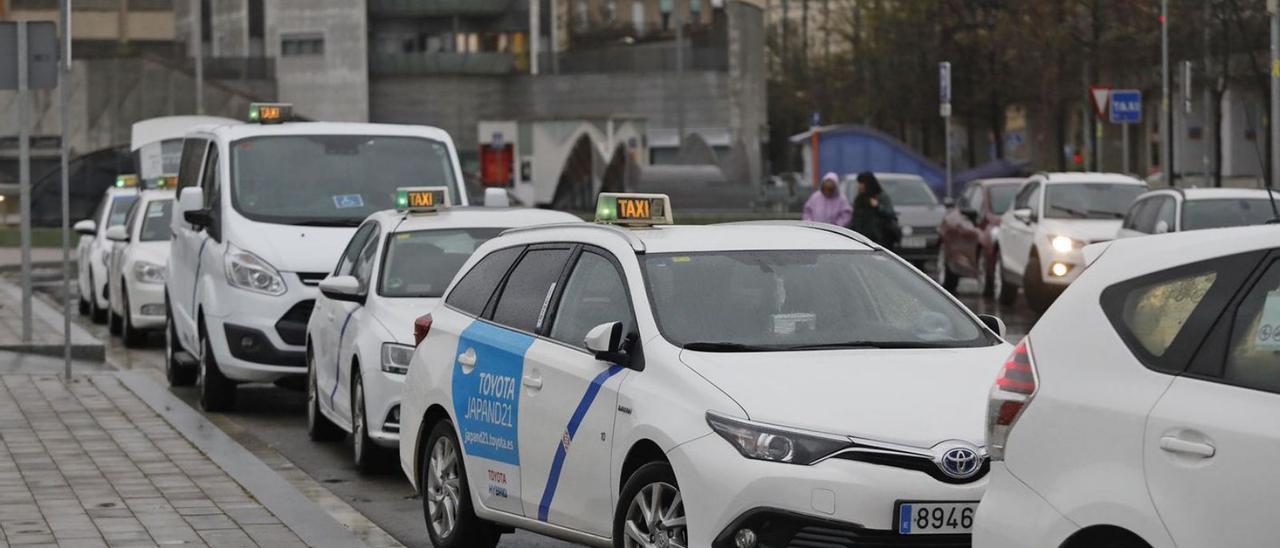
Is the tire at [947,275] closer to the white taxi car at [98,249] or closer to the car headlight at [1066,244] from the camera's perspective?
the car headlight at [1066,244]

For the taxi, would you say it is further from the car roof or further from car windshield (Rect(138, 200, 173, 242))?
car windshield (Rect(138, 200, 173, 242))

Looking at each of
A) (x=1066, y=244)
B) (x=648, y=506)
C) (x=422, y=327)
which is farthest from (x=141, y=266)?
(x=648, y=506)

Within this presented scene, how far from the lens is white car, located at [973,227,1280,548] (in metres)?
4.91

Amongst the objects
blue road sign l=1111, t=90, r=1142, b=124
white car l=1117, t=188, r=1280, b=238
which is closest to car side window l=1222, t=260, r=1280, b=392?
white car l=1117, t=188, r=1280, b=238

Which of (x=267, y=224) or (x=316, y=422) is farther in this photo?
(x=267, y=224)

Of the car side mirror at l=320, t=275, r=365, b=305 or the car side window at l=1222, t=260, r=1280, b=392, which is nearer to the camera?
the car side window at l=1222, t=260, r=1280, b=392

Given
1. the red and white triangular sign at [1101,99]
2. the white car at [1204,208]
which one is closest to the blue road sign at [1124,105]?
the red and white triangular sign at [1101,99]

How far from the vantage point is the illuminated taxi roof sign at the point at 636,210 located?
8.70 metres

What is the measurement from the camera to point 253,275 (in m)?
15.1

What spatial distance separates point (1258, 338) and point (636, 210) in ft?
12.7

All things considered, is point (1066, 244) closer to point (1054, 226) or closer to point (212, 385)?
point (1054, 226)

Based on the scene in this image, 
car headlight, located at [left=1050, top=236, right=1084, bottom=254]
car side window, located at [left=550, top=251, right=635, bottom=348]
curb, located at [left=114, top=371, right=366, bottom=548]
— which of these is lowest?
curb, located at [left=114, top=371, right=366, bottom=548]

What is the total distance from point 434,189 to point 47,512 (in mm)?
4379

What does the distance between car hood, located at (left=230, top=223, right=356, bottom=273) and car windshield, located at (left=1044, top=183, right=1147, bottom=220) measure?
11400 millimetres
